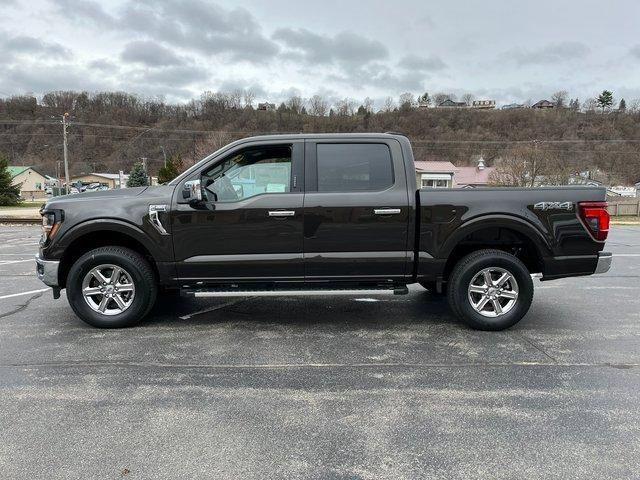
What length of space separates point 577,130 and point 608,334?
78.6 m

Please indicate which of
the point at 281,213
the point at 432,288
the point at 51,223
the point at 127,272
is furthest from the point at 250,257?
the point at 432,288

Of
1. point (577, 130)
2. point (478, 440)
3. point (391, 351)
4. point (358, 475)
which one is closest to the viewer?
point (358, 475)

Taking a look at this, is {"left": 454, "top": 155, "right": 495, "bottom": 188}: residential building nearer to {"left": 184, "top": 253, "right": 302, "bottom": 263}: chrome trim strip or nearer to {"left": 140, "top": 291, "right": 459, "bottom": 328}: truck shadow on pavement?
{"left": 140, "top": 291, "right": 459, "bottom": 328}: truck shadow on pavement

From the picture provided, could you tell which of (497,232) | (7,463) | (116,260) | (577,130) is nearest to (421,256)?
(497,232)

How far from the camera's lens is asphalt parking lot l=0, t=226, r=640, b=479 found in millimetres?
2762

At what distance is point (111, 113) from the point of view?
75.8 m

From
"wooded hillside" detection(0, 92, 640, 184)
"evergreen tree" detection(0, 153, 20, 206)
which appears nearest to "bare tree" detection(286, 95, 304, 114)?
"wooded hillside" detection(0, 92, 640, 184)

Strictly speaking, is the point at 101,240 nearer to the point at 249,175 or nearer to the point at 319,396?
the point at 249,175

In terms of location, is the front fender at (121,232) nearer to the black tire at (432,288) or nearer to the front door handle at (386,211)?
the front door handle at (386,211)

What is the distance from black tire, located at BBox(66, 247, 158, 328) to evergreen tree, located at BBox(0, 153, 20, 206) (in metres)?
37.0

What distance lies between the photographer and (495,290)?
5082 mm

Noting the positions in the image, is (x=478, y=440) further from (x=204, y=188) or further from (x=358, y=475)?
(x=204, y=188)

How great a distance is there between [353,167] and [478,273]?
1.72 meters

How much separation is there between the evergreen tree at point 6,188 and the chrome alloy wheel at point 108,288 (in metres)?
37.0
